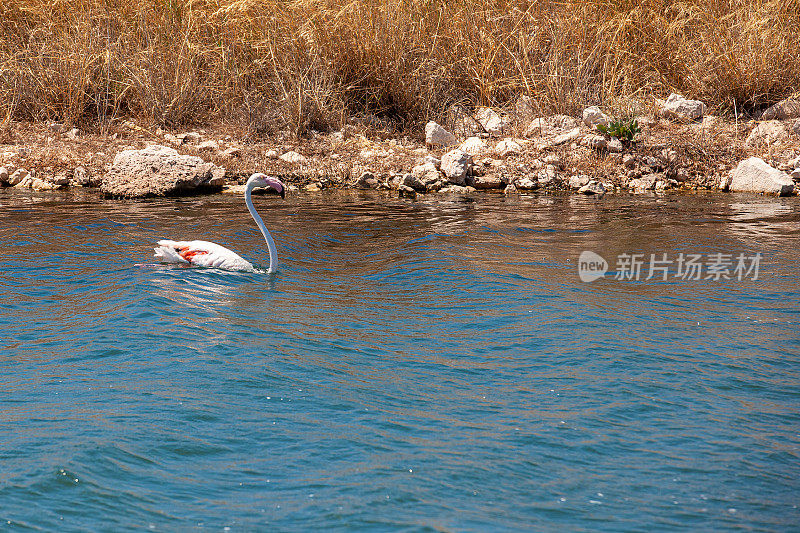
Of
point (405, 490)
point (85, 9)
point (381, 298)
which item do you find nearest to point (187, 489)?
point (405, 490)

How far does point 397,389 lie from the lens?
4484 millimetres

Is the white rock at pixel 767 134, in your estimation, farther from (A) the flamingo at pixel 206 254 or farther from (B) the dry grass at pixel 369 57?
(A) the flamingo at pixel 206 254

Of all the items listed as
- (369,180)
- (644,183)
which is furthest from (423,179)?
(644,183)

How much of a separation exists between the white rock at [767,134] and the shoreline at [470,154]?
0.05 feet

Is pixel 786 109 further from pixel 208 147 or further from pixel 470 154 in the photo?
pixel 208 147

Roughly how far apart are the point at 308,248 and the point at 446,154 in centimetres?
391

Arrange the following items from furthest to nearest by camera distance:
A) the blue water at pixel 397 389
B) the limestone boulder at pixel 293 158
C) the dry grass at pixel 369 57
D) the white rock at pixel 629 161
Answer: the dry grass at pixel 369 57 → the limestone boulder at pixel 293 158 → the white rock at pixel 629 161 → the blue water at pixel 397 389

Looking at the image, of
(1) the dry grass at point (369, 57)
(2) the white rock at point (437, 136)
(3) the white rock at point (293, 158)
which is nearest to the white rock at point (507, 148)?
(2) the white rock at point (437, 136)

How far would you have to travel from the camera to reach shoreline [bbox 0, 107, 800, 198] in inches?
441

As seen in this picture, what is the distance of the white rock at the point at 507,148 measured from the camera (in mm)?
11586

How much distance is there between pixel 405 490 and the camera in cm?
340

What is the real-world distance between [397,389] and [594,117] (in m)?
8.42

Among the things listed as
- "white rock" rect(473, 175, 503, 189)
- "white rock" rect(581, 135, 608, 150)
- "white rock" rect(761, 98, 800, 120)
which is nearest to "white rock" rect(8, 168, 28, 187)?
"white rock" rect(473, 175, 503, 189)

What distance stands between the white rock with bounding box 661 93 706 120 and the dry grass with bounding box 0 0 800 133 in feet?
1.51
